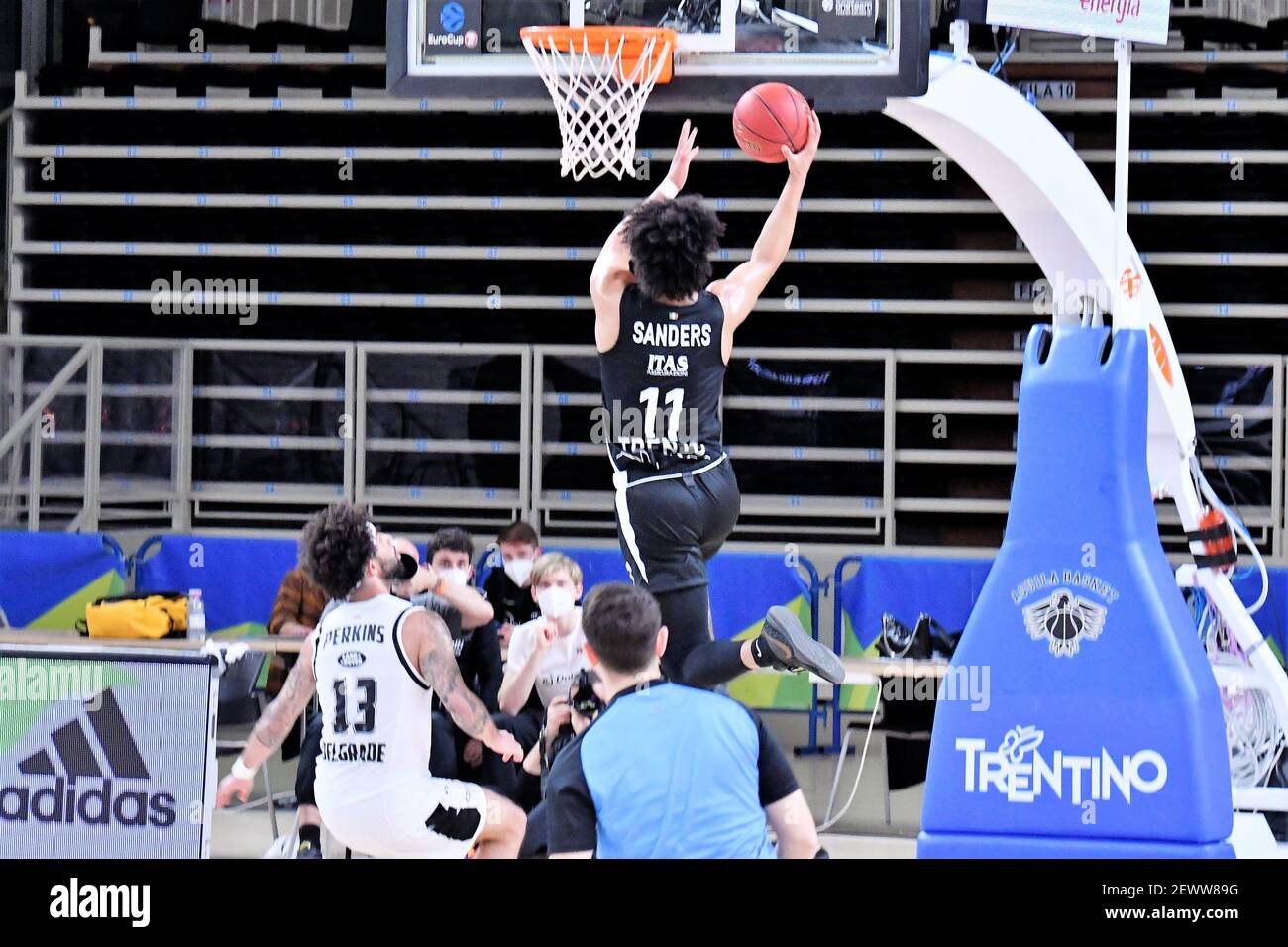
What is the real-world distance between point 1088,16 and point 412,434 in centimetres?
645

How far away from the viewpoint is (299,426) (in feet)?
38.8

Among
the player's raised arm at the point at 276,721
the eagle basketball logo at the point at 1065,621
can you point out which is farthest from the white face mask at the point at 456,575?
the eagle basketball logo at the point at 1065,621

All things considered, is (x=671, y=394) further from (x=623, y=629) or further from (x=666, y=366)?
(x=623, y=629)

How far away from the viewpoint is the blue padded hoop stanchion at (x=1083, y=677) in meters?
5.35

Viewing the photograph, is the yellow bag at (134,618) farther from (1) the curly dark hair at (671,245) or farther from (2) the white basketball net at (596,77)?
(1) the curly dark hair at (671,245)

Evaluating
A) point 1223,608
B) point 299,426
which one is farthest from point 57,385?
point 1223,608

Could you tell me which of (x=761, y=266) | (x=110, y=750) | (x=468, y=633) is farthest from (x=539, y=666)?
(x=110, y=750)

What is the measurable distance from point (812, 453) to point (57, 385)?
5.11 metres

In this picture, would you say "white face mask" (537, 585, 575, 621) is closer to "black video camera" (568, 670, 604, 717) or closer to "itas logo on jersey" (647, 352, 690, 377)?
"black video camera" (568, 670, 604, 717)

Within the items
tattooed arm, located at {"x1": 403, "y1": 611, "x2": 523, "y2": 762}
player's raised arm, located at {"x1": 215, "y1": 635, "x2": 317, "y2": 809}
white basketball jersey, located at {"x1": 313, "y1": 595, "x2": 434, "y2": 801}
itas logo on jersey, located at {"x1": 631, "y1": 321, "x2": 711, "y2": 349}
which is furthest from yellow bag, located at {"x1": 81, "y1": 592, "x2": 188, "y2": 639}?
itas logo on jersey, located at {"x1": 631, "y1": 321, "x2": 711, "y2": 349}

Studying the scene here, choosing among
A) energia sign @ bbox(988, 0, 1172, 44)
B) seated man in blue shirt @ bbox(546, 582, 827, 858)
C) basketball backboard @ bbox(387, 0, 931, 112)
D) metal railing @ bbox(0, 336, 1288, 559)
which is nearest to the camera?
seated man in blue shirt @ bbox(546, 582, 827, 858)

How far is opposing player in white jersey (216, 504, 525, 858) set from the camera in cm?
520

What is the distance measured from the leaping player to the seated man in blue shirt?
1.22 meters

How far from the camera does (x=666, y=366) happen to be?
18.1 ft
